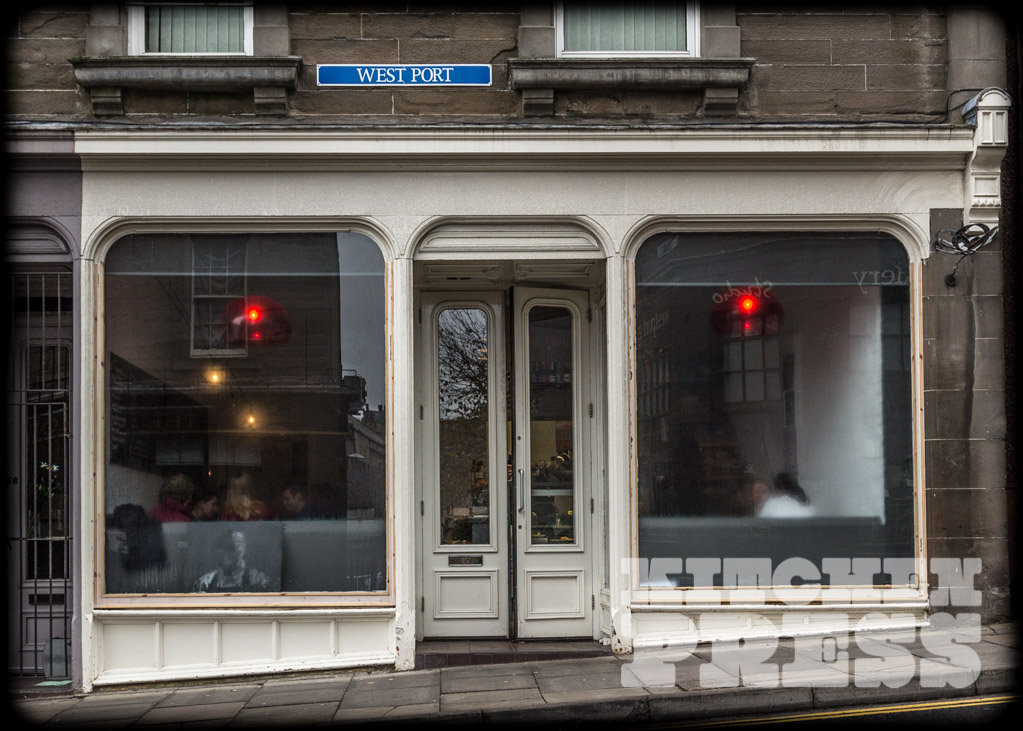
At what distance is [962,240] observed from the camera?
28.0 ft

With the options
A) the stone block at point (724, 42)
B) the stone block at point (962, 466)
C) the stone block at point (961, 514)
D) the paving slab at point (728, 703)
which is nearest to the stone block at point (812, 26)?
the stone block at point (724, 42)

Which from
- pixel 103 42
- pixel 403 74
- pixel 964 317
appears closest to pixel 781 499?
pixel 964 317

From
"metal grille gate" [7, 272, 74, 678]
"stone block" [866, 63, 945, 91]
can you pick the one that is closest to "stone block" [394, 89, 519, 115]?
→ "stone block" [866, 63, 945, 91]

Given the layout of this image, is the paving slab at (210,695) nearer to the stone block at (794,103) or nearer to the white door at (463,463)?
the white door at (463,463)

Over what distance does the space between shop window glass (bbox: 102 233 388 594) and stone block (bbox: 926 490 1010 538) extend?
4831 mm

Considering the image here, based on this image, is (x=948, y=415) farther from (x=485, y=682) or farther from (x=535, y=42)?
(x=535, y=42)

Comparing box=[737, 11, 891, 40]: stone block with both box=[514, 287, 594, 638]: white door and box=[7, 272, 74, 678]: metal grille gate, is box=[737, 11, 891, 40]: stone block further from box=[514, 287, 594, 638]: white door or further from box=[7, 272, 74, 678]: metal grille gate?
box=[7, 272, 74, 678]: metal grille gate

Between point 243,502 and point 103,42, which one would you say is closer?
point 103,42

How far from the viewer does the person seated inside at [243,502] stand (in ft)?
27.8

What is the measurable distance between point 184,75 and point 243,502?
12.1 ft

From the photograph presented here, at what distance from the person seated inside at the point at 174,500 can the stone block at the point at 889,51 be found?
685 cm

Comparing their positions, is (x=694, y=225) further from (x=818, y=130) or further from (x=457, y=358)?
(x=457, y=358)

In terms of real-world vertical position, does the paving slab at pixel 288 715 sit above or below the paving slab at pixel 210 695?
above

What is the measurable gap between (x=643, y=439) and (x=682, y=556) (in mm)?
1091
